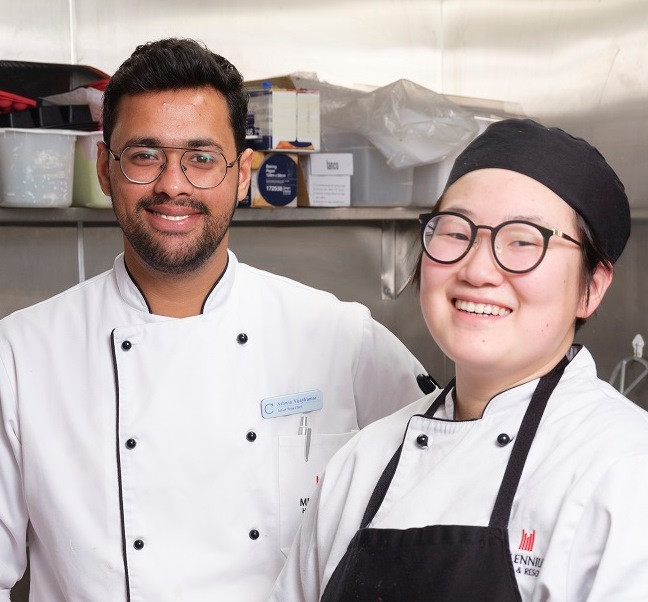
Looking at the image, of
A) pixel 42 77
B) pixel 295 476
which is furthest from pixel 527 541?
pixel 42 77

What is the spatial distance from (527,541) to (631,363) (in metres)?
1.53

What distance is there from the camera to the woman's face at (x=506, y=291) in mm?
1022

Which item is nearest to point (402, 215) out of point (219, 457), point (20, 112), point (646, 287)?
point (646, 287)

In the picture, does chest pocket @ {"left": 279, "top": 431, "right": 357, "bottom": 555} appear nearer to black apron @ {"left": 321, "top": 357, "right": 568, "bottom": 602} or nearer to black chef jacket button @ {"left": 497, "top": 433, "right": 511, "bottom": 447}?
black apron @ {"left": 321, "top": 357, "right": 568, "bottom": 602}

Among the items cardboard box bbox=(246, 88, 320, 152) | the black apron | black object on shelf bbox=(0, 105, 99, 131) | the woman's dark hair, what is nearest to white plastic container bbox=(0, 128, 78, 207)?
black object on shelf bbox=(0, 105, 99, 131)

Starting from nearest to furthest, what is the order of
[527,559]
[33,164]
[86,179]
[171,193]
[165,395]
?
[527,559] → [171,193] → [165,395] → [33,164] → [86,179]

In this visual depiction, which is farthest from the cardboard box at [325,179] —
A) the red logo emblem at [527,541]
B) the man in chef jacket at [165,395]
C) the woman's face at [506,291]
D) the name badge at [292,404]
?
the red logo emblem at [527,541]

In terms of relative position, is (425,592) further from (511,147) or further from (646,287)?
(646,287)

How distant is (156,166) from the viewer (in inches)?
60.1

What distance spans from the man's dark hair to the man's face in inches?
0.6

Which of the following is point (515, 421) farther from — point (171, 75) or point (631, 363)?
point (631, 363)

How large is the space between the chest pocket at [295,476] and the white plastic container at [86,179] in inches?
32.7

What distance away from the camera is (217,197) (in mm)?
1537

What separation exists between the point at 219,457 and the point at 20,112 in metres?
0.95
